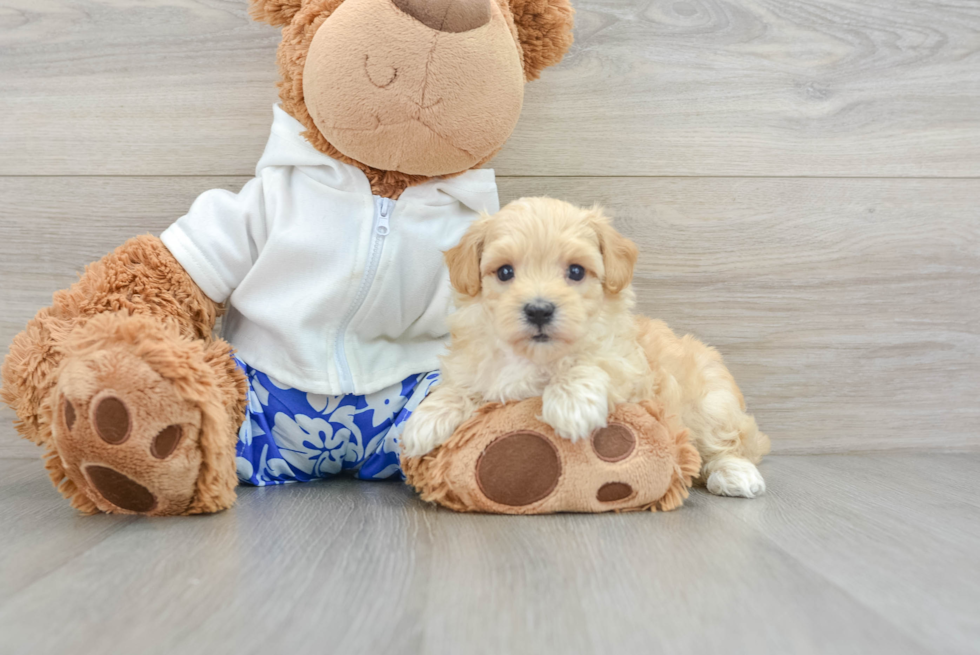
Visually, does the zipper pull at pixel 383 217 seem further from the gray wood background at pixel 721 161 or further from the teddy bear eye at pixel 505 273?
the gray wood background at pixel 721 161

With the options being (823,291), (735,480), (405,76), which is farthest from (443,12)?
(823,291)

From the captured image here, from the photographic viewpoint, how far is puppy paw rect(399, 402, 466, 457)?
3.70 ft

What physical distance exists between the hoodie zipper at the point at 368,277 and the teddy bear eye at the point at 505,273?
0.27 meters

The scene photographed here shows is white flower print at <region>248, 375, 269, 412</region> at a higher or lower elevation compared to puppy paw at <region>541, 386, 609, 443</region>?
lower

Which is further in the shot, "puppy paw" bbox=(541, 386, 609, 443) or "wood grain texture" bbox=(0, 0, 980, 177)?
"wood grain texture" bbox=(0, 0, 980, 177)

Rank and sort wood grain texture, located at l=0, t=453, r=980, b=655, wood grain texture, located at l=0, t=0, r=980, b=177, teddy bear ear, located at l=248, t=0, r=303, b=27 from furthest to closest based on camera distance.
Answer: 1. wood grain texture, located at l=0, t=0, r=980, b=177
2. teddy bear ear, located at l=248, t=0, r=303, b=27
3. wood grain texture, located at l=0, t=453, r=980, b=655

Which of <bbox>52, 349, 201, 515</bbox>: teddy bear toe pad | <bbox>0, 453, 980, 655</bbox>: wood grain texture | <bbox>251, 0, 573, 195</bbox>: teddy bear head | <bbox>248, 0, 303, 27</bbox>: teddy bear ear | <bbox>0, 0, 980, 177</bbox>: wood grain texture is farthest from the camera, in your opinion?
<bbox>0, 0, 980, 177</bbox>: wood grain texture

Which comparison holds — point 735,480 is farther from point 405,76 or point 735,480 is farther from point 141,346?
point 141,346

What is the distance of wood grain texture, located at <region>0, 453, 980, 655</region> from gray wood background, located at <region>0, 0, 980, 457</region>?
543 mm

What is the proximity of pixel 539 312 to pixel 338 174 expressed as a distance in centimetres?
50

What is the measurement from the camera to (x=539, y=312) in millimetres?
1016

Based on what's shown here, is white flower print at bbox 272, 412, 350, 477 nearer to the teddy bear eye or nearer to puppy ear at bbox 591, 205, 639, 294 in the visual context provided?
the teddy bear eye

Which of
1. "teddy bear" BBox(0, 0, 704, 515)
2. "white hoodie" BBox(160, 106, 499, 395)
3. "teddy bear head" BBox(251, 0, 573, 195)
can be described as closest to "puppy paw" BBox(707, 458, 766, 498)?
"teddy bear" BBox(0, 0, 704, 515)

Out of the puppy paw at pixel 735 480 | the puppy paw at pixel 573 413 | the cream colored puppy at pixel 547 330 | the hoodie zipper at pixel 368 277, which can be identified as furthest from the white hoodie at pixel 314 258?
the puppy paw at pixel 735 480
